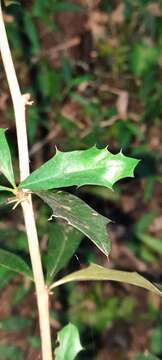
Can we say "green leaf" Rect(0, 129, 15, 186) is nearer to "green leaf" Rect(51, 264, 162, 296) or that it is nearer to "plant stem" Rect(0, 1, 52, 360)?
"plant stem" Rect(0, 1, 52, 360)

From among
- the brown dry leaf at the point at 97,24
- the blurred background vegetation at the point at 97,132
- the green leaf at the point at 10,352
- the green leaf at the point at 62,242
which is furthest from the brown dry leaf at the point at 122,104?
the green leaf at the point at 62,242

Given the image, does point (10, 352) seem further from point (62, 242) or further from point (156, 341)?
point (62, 242)

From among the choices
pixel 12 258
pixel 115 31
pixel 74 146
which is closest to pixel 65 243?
pixel 12 258

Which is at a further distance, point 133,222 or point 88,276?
point 133,222

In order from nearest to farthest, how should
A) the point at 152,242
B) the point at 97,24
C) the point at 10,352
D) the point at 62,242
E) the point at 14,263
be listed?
the point at 14,263, the point at 62,242, the point at 10,352, the point at 152,242, the point at 97,24

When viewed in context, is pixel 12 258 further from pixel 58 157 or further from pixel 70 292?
pixel 70 292

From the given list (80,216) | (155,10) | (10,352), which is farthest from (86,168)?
(155,10)
